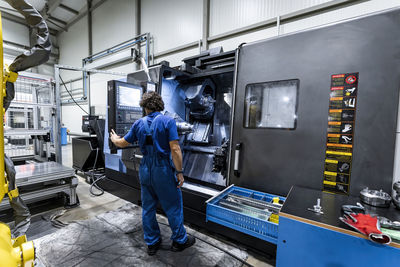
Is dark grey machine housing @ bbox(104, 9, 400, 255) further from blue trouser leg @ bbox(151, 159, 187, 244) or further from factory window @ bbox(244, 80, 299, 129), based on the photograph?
blue trouser leg @ bbox(151, 159, 187, 244)

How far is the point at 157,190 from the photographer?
1695mm

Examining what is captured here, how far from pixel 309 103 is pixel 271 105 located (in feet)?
1.09

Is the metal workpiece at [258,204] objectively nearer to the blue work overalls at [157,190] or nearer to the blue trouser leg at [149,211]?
the blue work overalls at [157,190]

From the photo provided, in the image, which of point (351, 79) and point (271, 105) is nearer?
point (351, 79)

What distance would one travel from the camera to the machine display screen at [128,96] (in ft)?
7.50

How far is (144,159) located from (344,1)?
2.91m

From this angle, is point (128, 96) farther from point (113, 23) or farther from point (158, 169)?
point (113, 23)

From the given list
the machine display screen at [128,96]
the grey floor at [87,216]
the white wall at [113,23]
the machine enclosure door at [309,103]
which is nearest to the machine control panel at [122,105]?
the machine display screen at [128,96]

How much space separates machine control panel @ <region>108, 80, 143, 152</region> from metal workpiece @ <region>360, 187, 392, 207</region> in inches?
89.8

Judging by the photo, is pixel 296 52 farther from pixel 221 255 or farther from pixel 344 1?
pixel 221 255

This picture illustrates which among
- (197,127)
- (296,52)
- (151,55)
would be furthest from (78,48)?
(296,52)

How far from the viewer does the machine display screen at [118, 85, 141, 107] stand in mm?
2287

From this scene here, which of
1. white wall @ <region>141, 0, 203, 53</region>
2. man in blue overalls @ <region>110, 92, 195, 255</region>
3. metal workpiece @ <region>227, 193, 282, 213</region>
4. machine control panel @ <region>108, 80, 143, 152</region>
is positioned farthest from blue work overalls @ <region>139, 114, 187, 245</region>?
white wall @ <region>141, 0, 203, 53</region>

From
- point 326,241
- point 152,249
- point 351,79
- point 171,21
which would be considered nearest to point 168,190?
point 152,249
